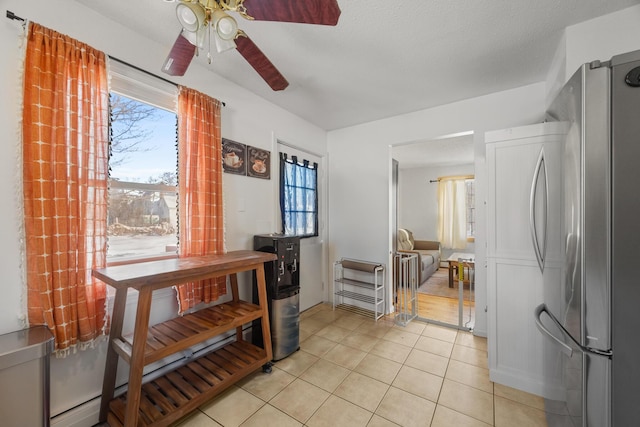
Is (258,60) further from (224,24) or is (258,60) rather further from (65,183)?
(65,183)

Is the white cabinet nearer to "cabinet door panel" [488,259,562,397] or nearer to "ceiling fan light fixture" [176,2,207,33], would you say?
"cabinet door panel" [488,259,562,397]

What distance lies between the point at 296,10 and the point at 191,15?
45 cm

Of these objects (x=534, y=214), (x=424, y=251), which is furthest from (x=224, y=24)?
(x=424, y=251)

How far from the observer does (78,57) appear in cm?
140

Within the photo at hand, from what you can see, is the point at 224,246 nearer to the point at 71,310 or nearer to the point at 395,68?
the point at 71,310

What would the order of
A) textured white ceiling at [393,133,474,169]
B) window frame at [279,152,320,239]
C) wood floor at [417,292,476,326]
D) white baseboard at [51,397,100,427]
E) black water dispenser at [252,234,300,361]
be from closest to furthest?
1. white baseboard at [51,397,100,427]
2. black water dispenser at [252,234,300,361]
3. window frame at [279,152,320,239]
4. wood floor at [417,292,476,326]
5. textured white ceiling at [393,133,474,169]

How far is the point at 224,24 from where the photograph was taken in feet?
3.51

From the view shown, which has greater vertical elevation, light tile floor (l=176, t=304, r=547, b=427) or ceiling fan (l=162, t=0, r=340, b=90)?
ceiling fan (l=162, t=0, r=340, b=90)

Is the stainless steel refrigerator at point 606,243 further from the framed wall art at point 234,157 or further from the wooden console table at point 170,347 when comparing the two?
the framed wall art at point 234,157

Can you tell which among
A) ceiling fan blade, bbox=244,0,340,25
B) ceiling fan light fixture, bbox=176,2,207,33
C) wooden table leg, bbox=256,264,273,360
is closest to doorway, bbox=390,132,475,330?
wooden table leg, bbox=256,264,273,360

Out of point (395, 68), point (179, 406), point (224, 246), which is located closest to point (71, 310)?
point (179, 406)

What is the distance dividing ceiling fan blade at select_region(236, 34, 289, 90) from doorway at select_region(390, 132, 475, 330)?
225 cm

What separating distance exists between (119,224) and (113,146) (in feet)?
1.74

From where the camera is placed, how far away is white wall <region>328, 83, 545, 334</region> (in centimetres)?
251
